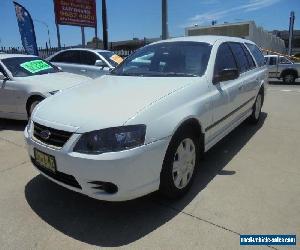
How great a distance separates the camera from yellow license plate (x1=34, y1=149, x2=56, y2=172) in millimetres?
2951

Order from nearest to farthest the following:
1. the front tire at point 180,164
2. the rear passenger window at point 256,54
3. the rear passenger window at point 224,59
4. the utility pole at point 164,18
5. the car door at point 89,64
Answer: the front tire at point 180,164 < the rear passenger window at point 224,59 < the rear passenger window at point 256,54 < the car door at point 89,64 < the utility pole at point 164,18

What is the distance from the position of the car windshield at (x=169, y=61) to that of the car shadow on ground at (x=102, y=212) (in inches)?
51.2

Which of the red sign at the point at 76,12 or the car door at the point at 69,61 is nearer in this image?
the car door at the point at 69,61

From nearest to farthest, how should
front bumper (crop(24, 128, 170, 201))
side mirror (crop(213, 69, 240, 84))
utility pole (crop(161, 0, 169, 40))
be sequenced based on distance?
front bumper (crop(24, 128, 170, 201)) → side mirror (crop(213, 69, 240, 84)) → utility pole (crop(161, 0, 169, 40))

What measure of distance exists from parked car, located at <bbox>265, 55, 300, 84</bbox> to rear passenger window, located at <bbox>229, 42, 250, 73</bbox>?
12314 millimetres

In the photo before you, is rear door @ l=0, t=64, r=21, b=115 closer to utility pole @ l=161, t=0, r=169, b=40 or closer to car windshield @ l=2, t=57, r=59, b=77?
car windshield @ l=2, t=57, r=59, b=77

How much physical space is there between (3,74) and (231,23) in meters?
38.9

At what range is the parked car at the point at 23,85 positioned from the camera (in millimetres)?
6180

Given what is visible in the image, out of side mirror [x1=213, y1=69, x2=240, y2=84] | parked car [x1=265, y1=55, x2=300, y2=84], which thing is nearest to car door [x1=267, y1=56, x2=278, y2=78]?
parked car [x1=265, y1=55, x2=300, y2=84]

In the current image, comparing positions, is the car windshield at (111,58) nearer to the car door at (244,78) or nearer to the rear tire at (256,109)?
the rear tire at (256,109)

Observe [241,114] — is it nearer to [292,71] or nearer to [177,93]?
[177,93]

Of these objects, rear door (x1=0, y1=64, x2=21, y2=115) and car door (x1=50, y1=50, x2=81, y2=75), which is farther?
car door (x1=50, y1=50, x2=81, y2=75)
